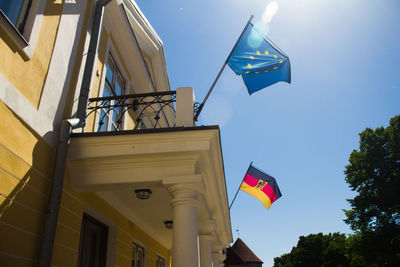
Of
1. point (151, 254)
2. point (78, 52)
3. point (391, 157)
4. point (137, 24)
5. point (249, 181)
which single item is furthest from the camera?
point (391, 157)

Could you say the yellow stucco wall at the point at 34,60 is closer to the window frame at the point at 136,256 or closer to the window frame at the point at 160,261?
the window frame at the point at 136,256

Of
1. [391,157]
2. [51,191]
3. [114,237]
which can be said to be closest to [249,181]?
[114,237]

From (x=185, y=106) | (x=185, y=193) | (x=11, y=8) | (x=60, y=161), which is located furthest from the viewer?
(x=185, y=106)

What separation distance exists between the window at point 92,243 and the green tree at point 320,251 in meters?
46.3

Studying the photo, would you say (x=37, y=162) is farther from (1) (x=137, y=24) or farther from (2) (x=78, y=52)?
(1) (x=137, y=24)

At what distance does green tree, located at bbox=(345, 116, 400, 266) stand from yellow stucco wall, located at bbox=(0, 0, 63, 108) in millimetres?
22020

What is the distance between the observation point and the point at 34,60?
4207 millimetres

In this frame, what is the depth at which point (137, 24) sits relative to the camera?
394 inches

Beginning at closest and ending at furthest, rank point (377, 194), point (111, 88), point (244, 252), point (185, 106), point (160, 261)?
point (185, 106) < point (111, 88) < point (160, 261) < point (377, 194) < point (244, 252)

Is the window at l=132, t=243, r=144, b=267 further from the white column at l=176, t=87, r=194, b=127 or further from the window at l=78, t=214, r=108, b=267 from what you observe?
the white column at l=176, t=87, r=194, b=127

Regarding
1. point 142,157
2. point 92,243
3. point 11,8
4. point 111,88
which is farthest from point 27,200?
point 111,88

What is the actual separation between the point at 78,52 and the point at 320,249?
5013cm

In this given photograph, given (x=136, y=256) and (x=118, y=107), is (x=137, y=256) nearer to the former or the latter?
(x=136, y=256)

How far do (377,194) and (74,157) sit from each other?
74.6 feet
